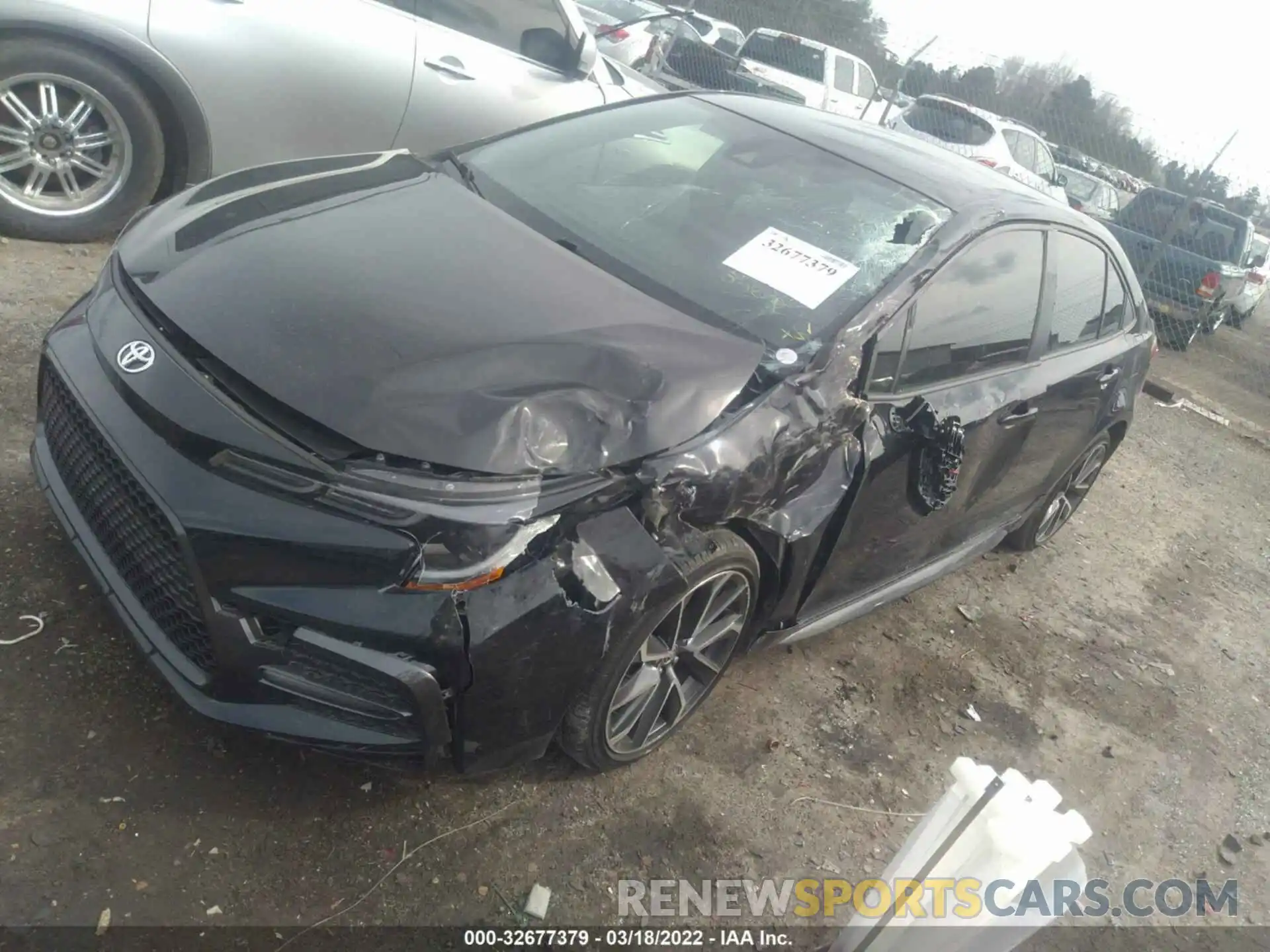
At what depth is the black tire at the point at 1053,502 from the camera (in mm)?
4070

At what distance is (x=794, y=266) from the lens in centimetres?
264

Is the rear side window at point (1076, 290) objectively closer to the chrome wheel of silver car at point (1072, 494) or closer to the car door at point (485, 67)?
the chrome wheel of silver car at point (1072, 494)

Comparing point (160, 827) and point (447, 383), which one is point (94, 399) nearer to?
point (447, 383)

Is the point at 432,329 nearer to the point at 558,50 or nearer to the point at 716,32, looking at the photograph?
the point at 558,50

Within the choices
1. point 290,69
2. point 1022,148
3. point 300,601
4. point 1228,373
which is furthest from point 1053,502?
point 1022,148

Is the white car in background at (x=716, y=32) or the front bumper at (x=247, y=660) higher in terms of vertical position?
the white car in background at (x=716, y=32)

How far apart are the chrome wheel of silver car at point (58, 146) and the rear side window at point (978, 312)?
11.8 feet

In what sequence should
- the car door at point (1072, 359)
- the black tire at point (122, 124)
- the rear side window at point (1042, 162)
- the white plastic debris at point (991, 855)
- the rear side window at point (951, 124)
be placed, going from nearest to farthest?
the white plastic debris at point (991, 855)
the car door at point (1072, 359)
the black tire at point (122, 124)
the rear side window at point (951, 124)
the rear side window at point (1042, 162)

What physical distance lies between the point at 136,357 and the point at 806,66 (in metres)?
12.2

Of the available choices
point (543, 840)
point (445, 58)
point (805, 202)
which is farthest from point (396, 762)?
point (445, 58)

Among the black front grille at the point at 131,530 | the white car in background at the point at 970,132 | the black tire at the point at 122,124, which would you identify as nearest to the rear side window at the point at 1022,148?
the white car in background at the point at 970,132

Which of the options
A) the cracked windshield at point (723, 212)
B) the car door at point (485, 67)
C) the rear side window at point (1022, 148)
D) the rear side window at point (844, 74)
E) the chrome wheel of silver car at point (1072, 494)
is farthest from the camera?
the rear side window at point (844, 74)

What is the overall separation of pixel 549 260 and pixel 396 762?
1.37 meters

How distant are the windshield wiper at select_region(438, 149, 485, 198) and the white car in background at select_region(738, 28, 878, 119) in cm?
958
